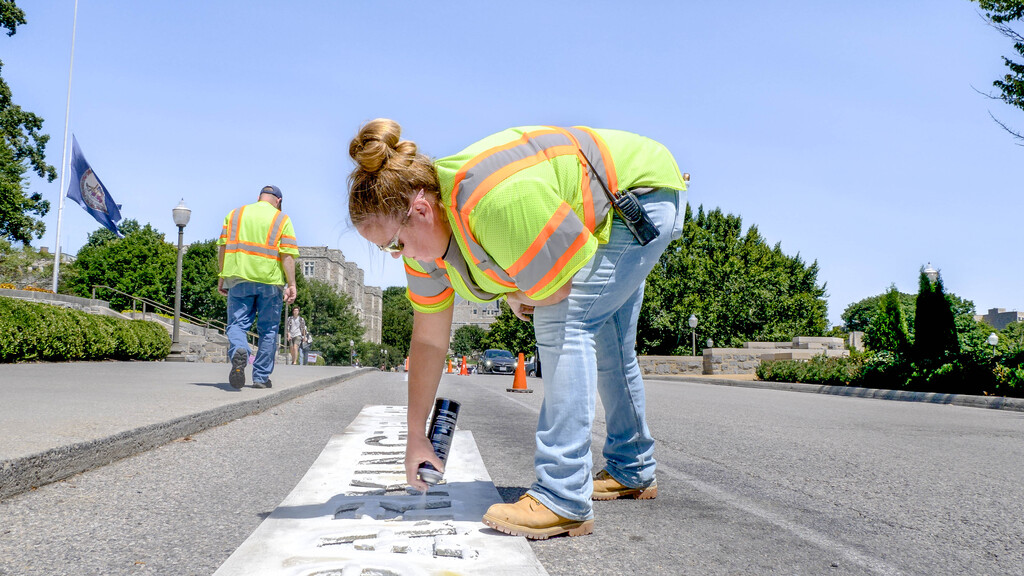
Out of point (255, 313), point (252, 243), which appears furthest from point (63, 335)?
point (252, 243)

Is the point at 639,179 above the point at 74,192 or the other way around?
the other way around

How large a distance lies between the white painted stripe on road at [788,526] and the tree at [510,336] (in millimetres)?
49079

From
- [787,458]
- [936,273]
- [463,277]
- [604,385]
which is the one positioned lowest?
[787,458]

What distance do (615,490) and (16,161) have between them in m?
30.9

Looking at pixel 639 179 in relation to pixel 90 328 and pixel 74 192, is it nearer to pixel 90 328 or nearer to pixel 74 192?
pixel 90 328

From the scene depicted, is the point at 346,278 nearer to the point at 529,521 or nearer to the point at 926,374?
the point at 926,374

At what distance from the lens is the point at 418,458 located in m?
2.47

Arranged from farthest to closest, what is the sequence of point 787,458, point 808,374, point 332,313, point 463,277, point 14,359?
point 332,313 < point 808,374 < point 14,359 < point 787,458 < point 463,277

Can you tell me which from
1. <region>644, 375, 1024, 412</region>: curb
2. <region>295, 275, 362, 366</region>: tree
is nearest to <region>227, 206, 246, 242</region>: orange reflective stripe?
<region>644, 375, 1024, 412</region>: curb

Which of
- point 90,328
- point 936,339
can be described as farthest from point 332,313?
point 936,339

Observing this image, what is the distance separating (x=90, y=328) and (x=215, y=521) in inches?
551

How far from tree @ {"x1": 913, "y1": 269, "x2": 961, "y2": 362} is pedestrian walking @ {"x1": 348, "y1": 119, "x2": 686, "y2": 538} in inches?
552

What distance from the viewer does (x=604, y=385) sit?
9.33 feet

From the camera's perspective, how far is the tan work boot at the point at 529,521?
2195mm
